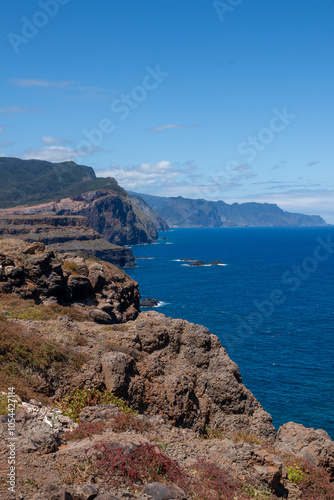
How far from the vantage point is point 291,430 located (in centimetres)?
1518

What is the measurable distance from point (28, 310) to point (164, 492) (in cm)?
1348

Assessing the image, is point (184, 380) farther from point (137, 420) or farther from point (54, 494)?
point (54, 494)

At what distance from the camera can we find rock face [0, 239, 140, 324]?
23.3 m

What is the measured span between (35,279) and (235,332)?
49607 millimetres

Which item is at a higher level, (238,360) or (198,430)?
(198,430)

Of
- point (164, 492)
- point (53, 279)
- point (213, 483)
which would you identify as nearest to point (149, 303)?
point (53, 279)

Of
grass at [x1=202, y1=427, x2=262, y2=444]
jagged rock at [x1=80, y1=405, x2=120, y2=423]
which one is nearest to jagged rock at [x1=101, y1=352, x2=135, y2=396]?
jagged rock at [x1=80, y1=405, x2=120, y2=423]

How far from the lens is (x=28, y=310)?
2005 cm

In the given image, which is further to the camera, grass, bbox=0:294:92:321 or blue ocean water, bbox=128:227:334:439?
blue ocean water, bbox=128:227:334:439

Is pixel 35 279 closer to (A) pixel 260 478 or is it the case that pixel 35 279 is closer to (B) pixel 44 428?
(B) pixel 44 428

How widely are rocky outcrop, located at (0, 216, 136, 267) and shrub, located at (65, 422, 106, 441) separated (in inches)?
5574

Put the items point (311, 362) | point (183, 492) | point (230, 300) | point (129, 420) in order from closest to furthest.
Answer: point (183, 492), point (129, 420), point (311, 362), point (230, 300)

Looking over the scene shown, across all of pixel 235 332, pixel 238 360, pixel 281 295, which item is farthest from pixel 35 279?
pixel 281 295

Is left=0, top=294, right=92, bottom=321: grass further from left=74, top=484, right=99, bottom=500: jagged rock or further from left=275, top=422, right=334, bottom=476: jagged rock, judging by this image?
left=74, top=484, right=99, bottom=500: jagged rock
